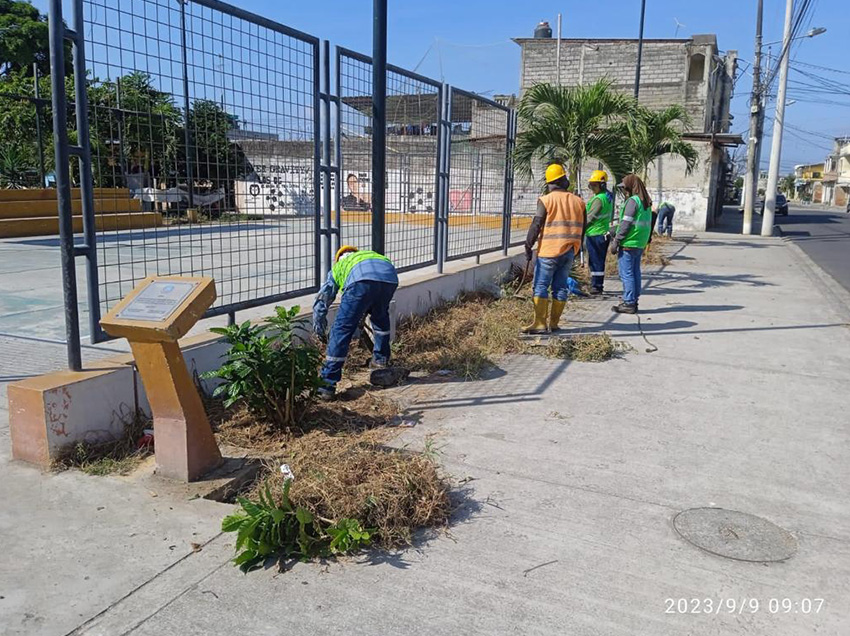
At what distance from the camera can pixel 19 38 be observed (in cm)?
2698

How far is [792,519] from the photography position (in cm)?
374

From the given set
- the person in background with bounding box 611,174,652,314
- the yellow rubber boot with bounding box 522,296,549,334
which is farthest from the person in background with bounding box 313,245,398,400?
the person in background with bounding box 611,174,652,314

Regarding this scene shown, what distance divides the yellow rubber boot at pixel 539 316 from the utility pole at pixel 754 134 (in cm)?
2168

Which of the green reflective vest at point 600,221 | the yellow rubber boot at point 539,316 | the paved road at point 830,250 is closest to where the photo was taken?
the yellow rubber boot at point 539,316

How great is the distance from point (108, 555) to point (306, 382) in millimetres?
1729

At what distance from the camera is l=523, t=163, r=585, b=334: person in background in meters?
7.77

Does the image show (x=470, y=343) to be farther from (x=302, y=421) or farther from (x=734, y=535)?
(x=734, y=535)

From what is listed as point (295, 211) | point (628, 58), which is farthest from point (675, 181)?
point (295, 211)

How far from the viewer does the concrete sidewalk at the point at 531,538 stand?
282cm

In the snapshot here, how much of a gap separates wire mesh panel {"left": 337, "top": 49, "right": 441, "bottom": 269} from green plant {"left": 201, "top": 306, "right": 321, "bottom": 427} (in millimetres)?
2101

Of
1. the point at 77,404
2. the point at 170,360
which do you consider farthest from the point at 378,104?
the point at 77,404

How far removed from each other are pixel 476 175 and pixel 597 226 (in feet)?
7.71

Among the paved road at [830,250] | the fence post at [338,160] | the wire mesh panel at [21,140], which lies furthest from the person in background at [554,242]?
the wire mesh panel at [21,140]

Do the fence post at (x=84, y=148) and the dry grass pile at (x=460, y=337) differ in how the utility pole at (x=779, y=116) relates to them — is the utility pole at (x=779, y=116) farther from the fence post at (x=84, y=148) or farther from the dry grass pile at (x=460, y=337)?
the fence post at (x=84, y=148)
